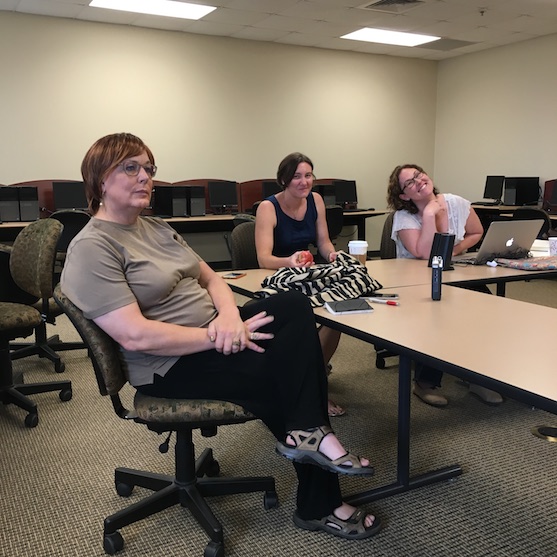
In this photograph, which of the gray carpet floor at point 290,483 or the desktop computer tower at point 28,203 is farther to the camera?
the desktop computer tower at point 28,203

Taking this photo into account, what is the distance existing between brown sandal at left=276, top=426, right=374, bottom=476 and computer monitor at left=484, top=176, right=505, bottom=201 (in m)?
6.35

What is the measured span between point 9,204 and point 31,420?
11.3ft

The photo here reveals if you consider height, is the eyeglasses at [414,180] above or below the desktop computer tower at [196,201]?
above

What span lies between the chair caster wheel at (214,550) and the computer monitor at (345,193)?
6031 millimetres

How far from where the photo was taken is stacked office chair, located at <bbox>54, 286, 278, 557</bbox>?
152 cm

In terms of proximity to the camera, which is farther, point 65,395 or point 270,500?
point 65,395

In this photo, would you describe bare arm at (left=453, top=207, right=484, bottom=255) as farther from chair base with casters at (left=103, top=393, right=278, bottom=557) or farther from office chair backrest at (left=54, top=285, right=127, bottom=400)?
office chair backrest at (left=54, top=285, right=127, bottom=400)

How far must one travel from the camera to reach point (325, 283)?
2037mm

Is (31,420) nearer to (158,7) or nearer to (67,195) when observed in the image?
(67,195)

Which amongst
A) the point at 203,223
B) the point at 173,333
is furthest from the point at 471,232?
the point at 203,223

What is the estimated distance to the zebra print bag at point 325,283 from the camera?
199cm

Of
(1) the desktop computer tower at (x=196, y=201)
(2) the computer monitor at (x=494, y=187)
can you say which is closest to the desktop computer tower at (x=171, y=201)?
(1) the desktop computer tower at (x=196, y=201)

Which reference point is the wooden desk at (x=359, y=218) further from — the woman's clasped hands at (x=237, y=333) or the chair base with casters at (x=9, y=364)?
the woman's clasped hands at (x=237, y=333)

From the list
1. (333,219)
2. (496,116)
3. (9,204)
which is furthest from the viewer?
(496,116)
